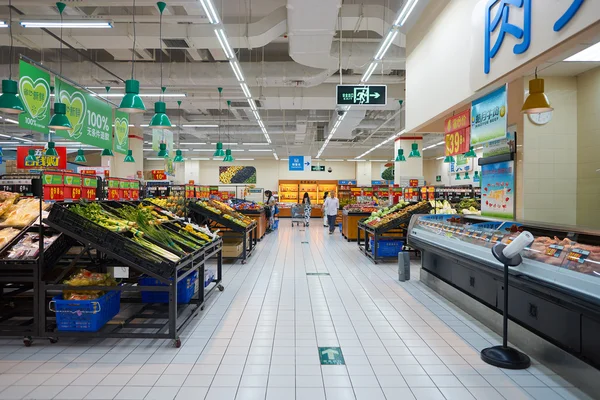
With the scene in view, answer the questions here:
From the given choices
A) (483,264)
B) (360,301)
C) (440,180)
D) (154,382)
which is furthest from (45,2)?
(440,180)

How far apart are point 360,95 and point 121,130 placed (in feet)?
22.0

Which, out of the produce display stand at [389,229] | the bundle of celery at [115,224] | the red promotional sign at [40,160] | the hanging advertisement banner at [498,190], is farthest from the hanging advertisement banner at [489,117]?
the red promotional sign at [40,160]

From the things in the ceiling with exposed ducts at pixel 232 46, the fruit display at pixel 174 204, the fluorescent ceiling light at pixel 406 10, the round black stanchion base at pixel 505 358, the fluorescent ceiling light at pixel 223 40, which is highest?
the ceiling with exposed ducts at pixel 232 46

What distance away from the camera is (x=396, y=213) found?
30.9 ft

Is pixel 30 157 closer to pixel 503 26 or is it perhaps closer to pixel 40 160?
pixel 40 160

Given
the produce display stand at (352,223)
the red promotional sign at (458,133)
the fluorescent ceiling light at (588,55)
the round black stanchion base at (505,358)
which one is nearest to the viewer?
the round black stanchion base at (505,358)

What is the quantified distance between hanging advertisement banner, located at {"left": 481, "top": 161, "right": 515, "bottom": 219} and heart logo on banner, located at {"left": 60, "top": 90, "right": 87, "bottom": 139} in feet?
26.5

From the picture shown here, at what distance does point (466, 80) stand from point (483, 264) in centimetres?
291

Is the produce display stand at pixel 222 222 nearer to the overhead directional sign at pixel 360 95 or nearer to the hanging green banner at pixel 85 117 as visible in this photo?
the hanging green banner at pixel 85 117

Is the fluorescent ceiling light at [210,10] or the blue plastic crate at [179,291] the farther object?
the fluorescent ceiling light at [210,10]

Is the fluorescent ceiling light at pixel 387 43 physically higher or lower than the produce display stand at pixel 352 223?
higher

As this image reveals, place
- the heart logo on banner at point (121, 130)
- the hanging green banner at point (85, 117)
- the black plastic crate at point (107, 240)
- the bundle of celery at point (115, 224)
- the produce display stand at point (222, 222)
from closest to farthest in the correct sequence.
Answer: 1. the black plastic crate at point (107, 240)
2. the bundle of celery at point (115, 224)
3. the hanging green banner at point (85, 117)
4. the produce display stand at point (222, 222)
5. the heart logo on banner at point (121, 130)

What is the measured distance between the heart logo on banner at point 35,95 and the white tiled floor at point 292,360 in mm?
4481

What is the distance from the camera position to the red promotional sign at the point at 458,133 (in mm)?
6285
